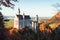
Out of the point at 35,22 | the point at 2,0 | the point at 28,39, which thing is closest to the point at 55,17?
the point at 35,22

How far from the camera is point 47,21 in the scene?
12406 mm

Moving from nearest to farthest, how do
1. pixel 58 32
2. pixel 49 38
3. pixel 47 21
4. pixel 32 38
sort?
pixel 32 38, pixel 49 38, pixel 58 32, pixel 47 21

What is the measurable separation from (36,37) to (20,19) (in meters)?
5.88

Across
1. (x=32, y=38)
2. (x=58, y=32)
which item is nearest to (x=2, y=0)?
(x=32, y=38)

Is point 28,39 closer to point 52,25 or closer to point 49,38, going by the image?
point 49,38

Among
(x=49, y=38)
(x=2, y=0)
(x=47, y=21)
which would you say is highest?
(x=2, y=0)

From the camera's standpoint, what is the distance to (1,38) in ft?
16.7

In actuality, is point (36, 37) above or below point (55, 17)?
below

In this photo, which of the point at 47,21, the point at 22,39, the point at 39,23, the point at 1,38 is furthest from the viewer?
the point at 39,23

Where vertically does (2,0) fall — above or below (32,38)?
above

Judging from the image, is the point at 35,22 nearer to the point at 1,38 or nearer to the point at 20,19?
the point at 20,19

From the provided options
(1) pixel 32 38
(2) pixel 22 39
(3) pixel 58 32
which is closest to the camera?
(2) pixel 22 39

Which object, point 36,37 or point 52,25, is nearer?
point 36,37

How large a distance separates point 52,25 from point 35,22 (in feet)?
4.21
